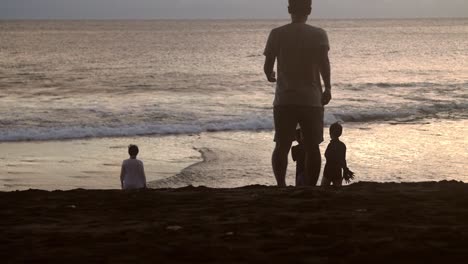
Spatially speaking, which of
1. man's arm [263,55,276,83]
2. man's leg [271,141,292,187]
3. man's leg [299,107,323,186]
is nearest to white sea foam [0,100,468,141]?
man's leg [271,141,292,187]

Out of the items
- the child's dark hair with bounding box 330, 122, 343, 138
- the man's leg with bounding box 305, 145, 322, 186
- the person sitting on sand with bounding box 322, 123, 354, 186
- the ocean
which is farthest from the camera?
the ocean

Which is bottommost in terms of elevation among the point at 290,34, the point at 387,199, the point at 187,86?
the point at 187,86

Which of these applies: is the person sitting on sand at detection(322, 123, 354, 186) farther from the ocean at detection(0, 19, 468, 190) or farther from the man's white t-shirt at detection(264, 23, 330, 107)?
the ocean at detection(0, 19, 468, 190)

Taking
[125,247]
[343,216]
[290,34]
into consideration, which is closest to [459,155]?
[290,34]

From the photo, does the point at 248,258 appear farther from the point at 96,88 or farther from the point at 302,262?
the point at 96,88

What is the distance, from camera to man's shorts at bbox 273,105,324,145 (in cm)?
691

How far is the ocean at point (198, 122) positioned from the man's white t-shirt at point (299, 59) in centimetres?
548

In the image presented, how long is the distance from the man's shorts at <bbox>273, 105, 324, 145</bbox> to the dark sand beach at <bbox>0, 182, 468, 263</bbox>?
0.48 metres

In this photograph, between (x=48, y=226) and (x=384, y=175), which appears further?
(x=384, y=175)

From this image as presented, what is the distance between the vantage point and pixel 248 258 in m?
4.34

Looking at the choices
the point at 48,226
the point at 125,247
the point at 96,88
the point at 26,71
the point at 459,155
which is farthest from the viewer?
the point at 26,71

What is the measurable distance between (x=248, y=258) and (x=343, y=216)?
1.27 m

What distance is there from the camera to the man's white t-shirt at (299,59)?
6828mm

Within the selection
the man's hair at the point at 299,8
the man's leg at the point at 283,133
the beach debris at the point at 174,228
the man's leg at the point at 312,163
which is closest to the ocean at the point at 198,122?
the man's leg at the point at 312,163
